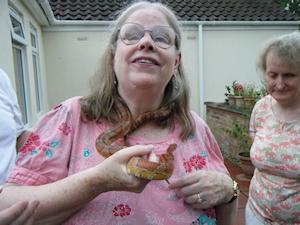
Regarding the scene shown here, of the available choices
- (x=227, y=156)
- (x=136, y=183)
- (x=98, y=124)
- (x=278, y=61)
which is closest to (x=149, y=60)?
(x=98, y=124)

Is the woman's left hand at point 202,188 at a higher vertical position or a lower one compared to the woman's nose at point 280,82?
lower

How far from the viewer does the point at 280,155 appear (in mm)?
2332

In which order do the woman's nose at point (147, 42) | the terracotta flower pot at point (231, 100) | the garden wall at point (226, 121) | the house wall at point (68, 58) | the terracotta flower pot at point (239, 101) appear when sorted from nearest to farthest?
the woman's nose at point (147, 42), the garden wall at point (226, 121), the terracotta flower pot at point (239, 101), the terracotta flower pot at point (231, 100), the house wall at point (68, 58)

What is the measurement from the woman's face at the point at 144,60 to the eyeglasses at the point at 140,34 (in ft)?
0.05

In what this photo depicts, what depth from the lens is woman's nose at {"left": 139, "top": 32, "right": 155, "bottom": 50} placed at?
1492 millimetres

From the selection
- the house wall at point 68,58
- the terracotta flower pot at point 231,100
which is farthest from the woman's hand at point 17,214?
the house wall at point 68,58

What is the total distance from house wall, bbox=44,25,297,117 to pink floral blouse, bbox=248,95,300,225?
7248 millimetres

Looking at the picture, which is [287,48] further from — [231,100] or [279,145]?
[231,100]

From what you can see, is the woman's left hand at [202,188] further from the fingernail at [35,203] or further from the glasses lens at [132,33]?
the glasses lens at [132,33]

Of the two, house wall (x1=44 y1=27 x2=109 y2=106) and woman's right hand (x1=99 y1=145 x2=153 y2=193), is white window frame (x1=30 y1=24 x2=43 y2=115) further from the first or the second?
woman's right hand (x1=99 y1=145 x2=153 y2=193)

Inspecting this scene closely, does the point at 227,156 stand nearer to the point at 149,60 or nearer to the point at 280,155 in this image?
the point at 280,155

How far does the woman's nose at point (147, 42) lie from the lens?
149 cm

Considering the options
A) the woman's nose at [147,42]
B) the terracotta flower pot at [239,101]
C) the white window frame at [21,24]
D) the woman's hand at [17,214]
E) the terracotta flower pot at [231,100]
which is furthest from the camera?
the terracotta flower pot at [231,100]

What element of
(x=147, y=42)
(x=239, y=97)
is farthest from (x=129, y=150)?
(x=239, y=97)
